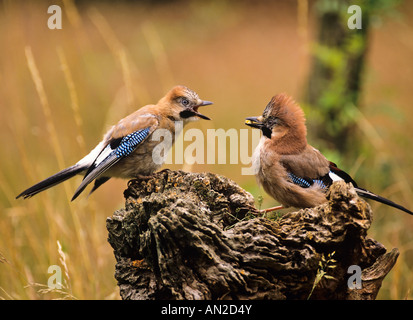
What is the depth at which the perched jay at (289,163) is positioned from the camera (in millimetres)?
4516

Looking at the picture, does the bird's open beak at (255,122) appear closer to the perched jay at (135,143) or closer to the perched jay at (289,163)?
the perched jay at (289,163)

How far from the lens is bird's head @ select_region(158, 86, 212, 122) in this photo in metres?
5.34

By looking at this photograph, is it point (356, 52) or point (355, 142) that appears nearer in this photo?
point (356, 52)

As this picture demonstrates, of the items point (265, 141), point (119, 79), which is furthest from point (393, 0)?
point (119, 79)

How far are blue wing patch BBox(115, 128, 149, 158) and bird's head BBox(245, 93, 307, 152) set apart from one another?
1.09m

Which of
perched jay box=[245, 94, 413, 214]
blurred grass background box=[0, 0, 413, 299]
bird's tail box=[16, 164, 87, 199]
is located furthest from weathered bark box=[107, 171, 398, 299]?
bird's tail box=[16, 164, 87, 199]

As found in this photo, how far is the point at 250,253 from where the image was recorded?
130 inches

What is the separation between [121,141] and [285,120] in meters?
1.67

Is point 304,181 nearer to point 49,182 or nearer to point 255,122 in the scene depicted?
point 255,122
